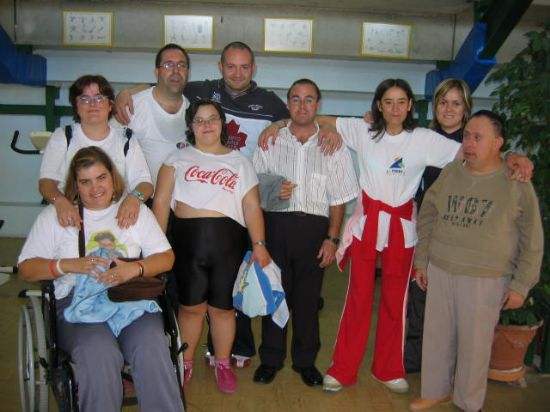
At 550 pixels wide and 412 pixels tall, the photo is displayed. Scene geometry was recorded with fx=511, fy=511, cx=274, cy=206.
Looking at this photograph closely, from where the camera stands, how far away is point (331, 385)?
8.29ft

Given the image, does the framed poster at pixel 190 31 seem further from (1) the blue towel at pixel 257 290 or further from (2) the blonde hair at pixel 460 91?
(1) the blue towel at pixel 257 290

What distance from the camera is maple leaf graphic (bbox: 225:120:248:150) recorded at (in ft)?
8.70

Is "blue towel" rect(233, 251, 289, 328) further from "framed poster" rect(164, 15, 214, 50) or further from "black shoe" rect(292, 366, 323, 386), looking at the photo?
"framed poster" rect(164, 15, 214, 50)

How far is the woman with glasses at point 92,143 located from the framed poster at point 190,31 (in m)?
2.30

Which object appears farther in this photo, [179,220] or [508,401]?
[508,401]

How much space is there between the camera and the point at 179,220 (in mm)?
2309

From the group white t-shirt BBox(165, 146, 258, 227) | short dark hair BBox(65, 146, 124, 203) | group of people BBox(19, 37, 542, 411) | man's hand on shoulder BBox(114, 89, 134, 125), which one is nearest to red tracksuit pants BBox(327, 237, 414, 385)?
group of people BBox(19, 37, 542, 411)

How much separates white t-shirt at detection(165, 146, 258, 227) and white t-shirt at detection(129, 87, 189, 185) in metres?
0.23

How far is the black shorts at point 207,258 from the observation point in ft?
7.46

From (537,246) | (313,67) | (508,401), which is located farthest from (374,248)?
(313,67)

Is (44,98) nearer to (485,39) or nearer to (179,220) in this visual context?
(179,220)

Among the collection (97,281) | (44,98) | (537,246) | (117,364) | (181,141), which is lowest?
(117,364)

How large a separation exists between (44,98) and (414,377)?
4.33 meters

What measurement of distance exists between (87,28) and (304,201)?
3.01 metres
